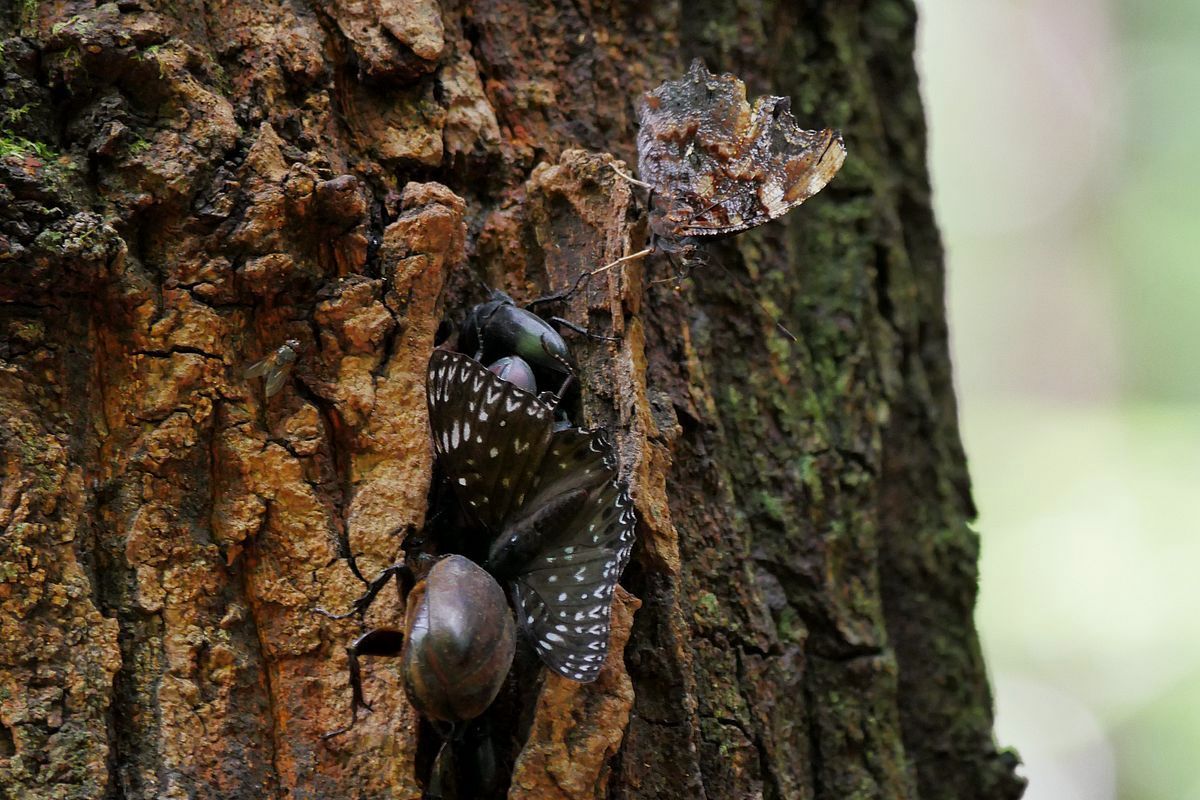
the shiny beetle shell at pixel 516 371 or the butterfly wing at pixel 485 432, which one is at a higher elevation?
the shiny beetle shell at pixel 516 371

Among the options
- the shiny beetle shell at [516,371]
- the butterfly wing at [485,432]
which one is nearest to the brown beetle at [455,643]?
the butterfly wing at [485,432]

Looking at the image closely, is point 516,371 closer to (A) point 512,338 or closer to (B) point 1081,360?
(A) point 512,338

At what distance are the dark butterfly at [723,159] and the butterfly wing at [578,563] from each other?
0.59 meters

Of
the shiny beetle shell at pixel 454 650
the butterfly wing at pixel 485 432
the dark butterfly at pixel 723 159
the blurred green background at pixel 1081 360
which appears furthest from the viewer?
the blurred green background at pixel 1081 360

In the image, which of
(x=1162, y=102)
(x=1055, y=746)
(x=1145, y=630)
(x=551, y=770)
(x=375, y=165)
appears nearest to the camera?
(x=551, y=770)

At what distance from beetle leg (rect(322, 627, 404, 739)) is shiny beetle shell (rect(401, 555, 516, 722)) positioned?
13cm

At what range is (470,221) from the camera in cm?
198

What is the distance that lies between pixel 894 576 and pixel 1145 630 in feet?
16.7

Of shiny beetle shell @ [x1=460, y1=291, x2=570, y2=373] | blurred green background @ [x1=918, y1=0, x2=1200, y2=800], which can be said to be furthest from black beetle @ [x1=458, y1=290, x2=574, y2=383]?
blurred green background @ [x1=918, y1=0, x2=1200, y2=800]

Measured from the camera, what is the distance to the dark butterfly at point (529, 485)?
1559 millimetres

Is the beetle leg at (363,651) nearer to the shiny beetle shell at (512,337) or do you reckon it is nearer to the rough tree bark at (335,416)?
the rough tree bark at (335,416)

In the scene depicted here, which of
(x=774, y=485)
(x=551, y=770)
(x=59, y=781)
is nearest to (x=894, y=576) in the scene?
(x=774, y=485)

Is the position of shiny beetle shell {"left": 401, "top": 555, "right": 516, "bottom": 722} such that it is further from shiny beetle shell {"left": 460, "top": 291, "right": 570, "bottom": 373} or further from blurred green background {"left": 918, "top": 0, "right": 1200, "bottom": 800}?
blurred green background {"left": 918, "top": 0, "right": 1200, "bottom": 800}

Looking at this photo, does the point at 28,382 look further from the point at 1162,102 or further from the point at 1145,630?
the point at 1162,102
